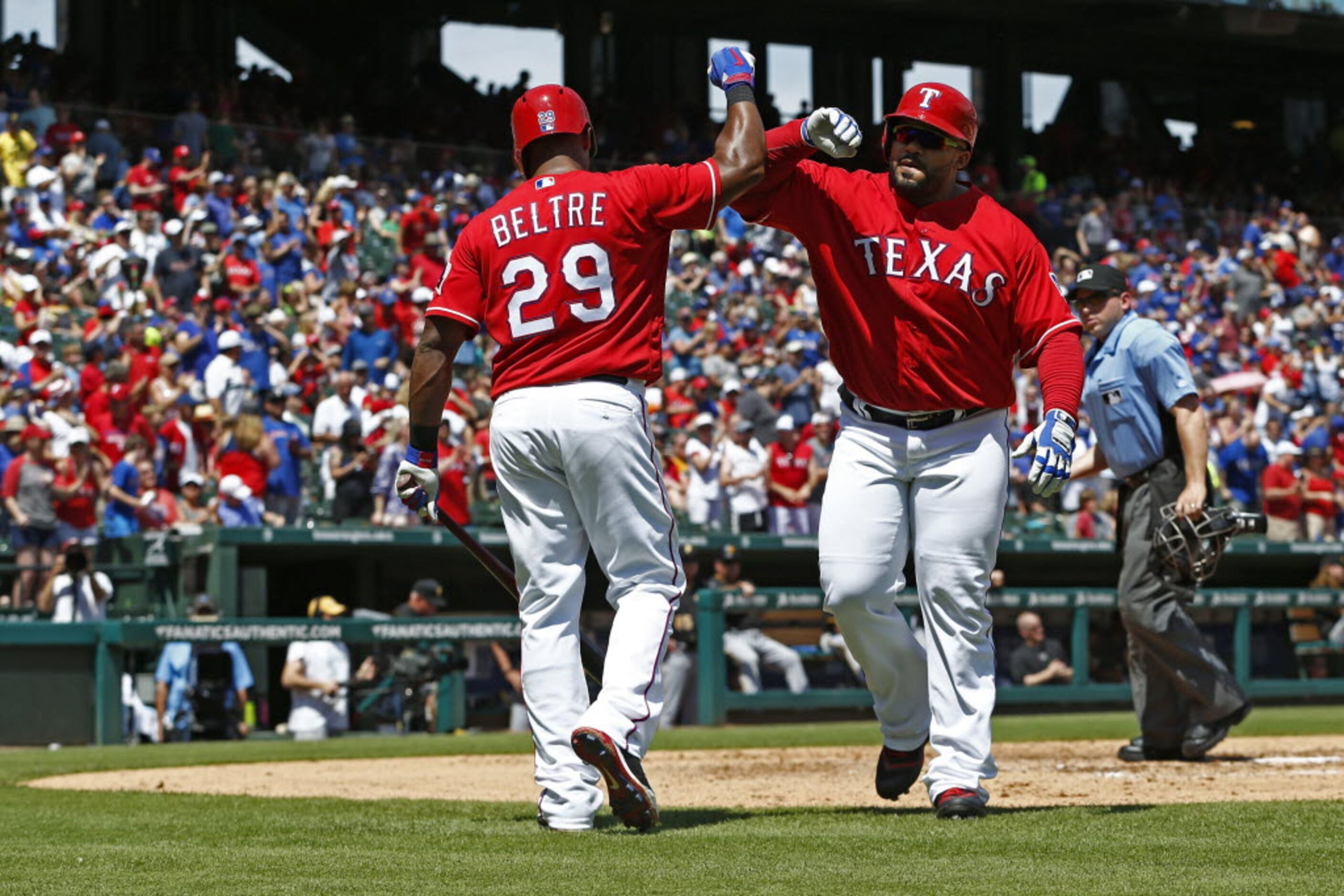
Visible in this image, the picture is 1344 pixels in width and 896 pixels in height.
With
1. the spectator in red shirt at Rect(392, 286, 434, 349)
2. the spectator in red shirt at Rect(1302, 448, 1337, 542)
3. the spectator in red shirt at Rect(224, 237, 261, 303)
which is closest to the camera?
the spectator in red shirt at Rect(224, 237, 261, 303)

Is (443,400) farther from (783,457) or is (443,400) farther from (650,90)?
(650,90)

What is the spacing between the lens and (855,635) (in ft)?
19.4

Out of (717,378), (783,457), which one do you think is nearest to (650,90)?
(717,378)

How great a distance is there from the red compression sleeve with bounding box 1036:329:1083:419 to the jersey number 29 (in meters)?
1.31

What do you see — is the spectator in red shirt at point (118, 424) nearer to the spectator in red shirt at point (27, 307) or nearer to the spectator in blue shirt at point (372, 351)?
the spectator in red shirt at point (27, 307)

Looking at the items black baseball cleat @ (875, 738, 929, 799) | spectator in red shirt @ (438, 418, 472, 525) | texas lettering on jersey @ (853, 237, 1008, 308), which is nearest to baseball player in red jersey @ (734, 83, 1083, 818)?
texas lettering on jersey @ (853, 237, 1008, 308)

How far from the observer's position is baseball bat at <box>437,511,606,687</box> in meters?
6.07

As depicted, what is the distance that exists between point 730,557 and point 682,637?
1.26 metres

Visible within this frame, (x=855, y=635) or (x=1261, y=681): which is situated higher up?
(x=855, y=635)

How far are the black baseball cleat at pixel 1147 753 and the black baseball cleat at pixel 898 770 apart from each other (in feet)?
8.49

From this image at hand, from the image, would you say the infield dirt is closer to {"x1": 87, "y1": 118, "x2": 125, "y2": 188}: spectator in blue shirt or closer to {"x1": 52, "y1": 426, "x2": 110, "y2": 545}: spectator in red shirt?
{"x1": 52, "y1": 426, "x2": 110, "y2": 545}: spectator in red shirt

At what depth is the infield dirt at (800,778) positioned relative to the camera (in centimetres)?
659

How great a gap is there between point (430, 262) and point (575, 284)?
1443 cm

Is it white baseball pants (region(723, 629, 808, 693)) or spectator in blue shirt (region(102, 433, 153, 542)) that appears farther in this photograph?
white baseball pants (region(723, 629, 808, 693))
